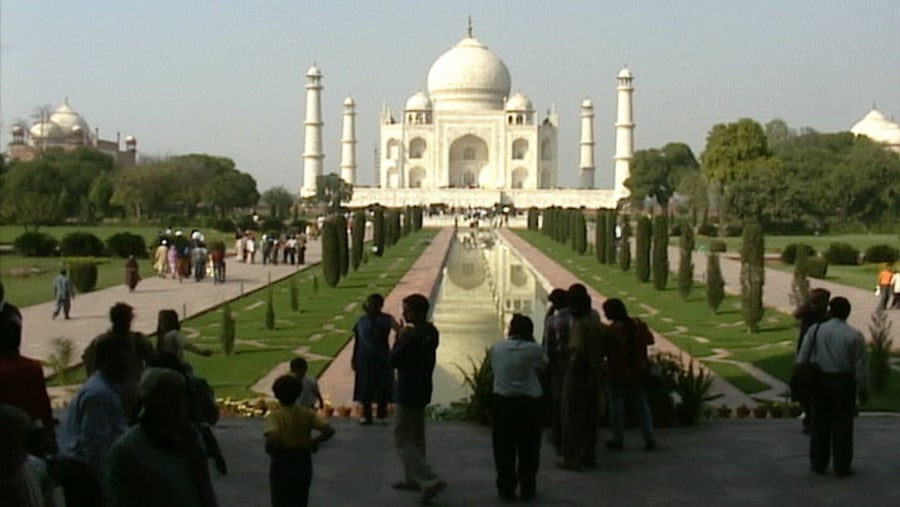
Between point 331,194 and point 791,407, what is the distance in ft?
138

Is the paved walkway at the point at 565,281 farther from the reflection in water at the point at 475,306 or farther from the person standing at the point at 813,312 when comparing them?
the person standing at the point at 813,312

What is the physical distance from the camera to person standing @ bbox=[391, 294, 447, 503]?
4.48m

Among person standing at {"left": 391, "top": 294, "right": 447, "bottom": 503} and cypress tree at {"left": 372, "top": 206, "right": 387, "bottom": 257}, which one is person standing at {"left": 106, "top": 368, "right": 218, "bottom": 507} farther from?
cypress tree at {"left": 372, "top": 206, "right": 387, "bottom": 257}

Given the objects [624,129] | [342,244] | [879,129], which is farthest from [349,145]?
[342,244]

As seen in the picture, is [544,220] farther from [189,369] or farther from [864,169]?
[189,369]

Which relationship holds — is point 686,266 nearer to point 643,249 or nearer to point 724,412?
point 643,249

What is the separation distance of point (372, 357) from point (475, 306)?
7704 millimetres

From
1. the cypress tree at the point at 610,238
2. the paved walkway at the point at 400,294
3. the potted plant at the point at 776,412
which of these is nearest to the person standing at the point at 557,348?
the potted plant at the point at 776,412

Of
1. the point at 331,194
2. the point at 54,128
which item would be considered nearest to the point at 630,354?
the point at 331,194

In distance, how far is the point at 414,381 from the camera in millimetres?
4508

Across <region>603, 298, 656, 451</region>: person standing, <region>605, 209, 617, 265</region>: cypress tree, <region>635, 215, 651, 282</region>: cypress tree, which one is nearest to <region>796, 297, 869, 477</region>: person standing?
<region>603, 298, 656, 451</region>: person standing

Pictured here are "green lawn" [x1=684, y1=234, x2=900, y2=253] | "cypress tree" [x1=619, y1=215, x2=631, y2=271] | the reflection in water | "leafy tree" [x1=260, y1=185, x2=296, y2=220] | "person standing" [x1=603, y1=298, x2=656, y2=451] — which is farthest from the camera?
"leafy tree" [x1=260, y1=185, x2=296, y2=220]

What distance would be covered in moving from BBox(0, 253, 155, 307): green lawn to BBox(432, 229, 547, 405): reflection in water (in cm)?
443

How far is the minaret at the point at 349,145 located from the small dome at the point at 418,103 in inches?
119
